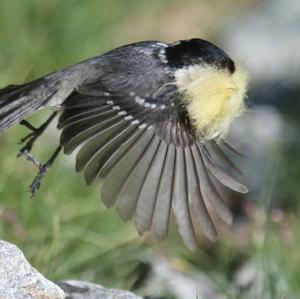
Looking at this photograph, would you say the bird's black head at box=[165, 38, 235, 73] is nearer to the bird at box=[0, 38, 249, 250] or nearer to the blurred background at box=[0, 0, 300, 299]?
the bird at box=[0, 38, 249, 250]

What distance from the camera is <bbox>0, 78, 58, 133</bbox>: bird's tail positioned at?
14.0 ft

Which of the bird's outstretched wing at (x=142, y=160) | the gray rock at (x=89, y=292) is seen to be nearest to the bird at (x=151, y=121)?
the bird's outstretched wing at (x=142, y=160)

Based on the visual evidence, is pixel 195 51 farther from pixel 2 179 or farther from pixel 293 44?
pixel 293 44

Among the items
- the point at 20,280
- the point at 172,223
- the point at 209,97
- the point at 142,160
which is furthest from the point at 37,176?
the point at 172,223

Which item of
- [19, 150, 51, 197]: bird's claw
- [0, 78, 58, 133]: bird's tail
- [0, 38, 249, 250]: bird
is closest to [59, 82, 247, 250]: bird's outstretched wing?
[0, 38, 249, 250]: bird

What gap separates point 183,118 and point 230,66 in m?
0.30

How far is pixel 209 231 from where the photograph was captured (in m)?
4.10

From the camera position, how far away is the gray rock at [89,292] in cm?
370

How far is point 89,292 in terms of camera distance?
378 centimetres

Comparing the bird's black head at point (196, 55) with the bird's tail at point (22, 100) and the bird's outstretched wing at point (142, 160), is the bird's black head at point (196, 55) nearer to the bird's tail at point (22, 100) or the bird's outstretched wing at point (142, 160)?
the bird's outstretched wing at point (142, 160)

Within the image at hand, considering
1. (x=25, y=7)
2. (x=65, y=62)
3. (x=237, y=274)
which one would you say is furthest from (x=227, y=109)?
(x=25, y=7)

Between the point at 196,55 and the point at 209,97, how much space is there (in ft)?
0.60

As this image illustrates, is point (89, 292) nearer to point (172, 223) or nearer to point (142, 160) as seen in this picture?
point (142, 160)

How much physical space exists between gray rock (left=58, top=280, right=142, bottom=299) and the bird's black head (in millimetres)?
958
